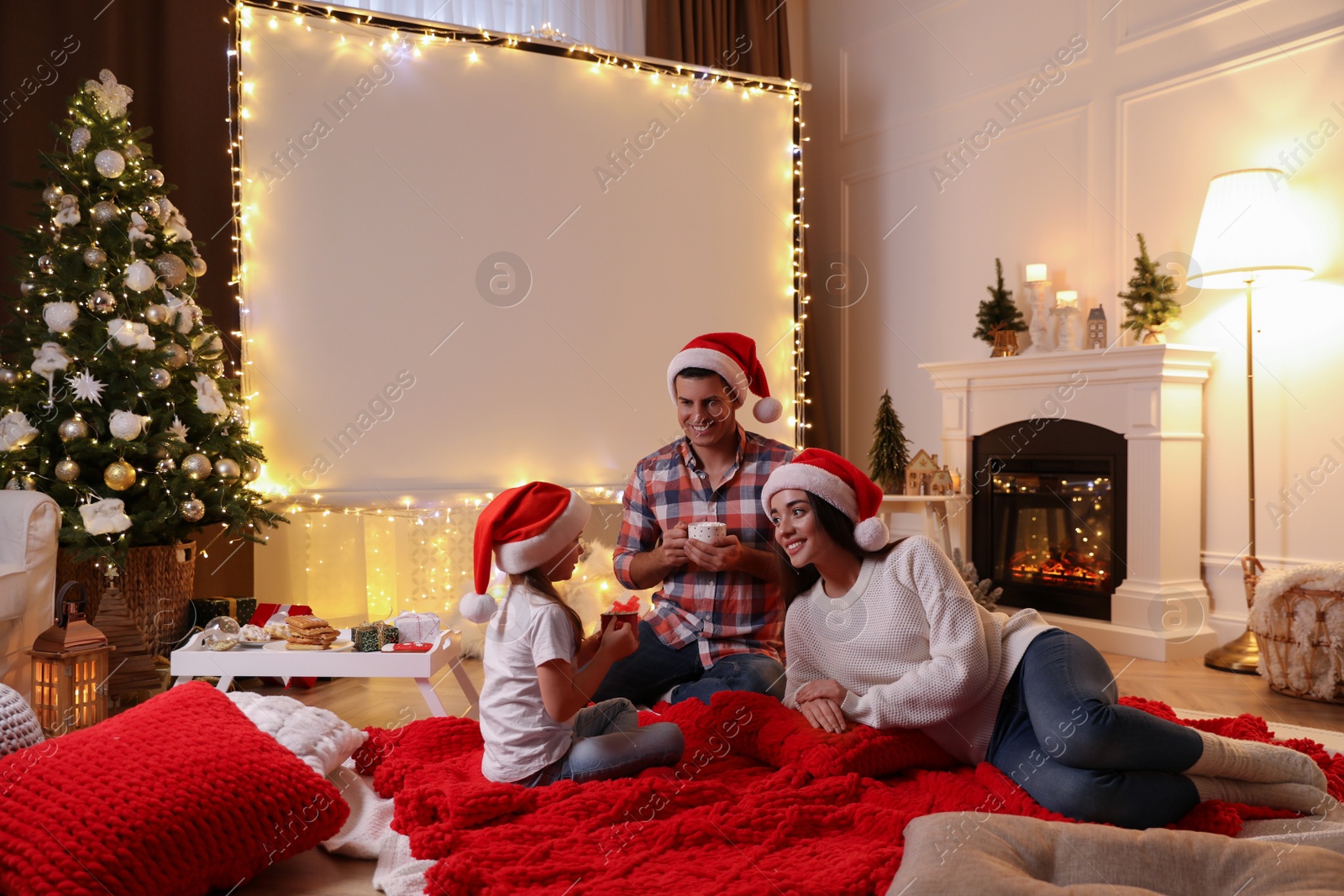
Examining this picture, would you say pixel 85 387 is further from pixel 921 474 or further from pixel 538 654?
pixel 921 474

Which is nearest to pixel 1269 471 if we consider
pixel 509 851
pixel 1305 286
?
pixel 1305 286

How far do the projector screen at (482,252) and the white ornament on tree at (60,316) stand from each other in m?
0.80

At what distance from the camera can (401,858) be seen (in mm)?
1806

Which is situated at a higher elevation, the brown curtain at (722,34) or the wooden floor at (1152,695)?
the brown curtain at (722,34)

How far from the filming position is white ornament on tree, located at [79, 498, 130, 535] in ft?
10.0

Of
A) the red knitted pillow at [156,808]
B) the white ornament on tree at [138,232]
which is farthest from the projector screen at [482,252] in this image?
the red knitted pillow at [156,808]

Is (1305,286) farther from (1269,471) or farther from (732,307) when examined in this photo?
(732,307)

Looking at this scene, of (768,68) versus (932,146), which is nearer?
(932,146)

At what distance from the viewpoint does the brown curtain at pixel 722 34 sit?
17.7 feet

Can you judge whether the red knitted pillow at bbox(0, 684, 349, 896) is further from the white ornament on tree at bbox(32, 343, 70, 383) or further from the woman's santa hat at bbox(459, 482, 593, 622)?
the white ornament on tree at bbox(32, 343, 70, 383)

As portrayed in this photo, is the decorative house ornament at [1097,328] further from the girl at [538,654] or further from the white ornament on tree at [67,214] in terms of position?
the white ornament on tree at [67,214]

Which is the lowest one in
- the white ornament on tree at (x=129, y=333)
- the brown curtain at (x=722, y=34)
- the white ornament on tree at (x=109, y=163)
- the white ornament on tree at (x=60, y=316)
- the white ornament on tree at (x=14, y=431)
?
the white ornament on tree at (x=14, y=431)

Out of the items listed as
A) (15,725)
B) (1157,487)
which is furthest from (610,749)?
(1157,487)

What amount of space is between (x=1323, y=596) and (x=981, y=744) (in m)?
1.67
